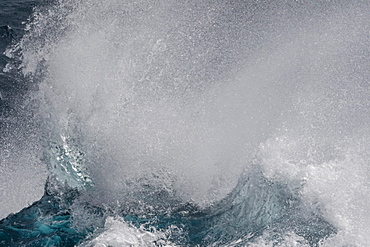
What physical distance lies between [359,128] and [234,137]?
2.07m

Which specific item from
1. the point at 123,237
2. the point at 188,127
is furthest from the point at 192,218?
the point at 188,127

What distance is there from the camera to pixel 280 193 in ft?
18.8

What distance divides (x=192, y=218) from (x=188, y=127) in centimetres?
157

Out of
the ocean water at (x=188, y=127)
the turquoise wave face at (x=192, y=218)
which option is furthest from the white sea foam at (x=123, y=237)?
the turquoise wave face at (x=192, y=218)

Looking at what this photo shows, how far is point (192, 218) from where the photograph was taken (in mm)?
6402

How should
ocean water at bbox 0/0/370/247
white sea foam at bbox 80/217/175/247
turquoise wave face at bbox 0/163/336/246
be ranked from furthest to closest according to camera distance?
1. ocean water at bbox 0/0/370/247
2. turquoise wave face at bbox 0/163/336/246
3. white sea foam at bbox 80/217/175/247

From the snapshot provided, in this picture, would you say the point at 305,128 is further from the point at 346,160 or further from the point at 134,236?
the point at 134,236

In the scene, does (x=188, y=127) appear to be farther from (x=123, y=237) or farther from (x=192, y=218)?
(x=123, y=237)

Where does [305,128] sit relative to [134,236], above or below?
above

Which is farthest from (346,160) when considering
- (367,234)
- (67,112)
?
(67,112)

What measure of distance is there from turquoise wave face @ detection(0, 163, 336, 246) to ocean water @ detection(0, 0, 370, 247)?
0.02m

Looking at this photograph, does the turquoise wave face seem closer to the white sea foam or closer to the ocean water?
the ocean water

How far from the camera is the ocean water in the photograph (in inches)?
227

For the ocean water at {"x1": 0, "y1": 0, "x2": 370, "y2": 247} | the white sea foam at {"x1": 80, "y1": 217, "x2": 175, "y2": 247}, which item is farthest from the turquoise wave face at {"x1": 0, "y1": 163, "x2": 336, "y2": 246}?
the white sea foam at {"x1": 80, "y1": 217, "x2": 175, "y2": 247}
